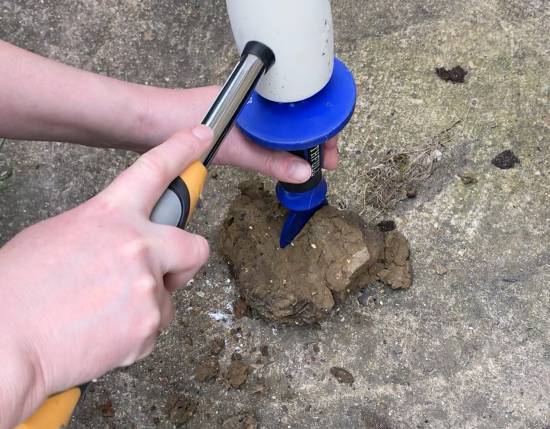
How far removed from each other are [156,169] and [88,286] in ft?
0.56

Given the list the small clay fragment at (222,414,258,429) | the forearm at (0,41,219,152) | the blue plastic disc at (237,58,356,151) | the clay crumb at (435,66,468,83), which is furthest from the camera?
the clay crumb at (435,66,468,83)

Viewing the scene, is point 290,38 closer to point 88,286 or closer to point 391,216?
point 88,286

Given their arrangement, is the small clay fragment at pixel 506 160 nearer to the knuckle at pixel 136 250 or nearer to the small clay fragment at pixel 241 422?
the small clay fragment at pixel 241 422

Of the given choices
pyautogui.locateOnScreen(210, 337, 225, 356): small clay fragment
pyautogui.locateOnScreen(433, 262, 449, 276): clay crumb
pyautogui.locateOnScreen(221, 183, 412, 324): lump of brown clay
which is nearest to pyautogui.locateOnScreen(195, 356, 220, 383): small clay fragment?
pyautogui.locateOnScreen(210, 337, 225, 356): small clay fragment

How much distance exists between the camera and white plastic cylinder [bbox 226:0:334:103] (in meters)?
0.80

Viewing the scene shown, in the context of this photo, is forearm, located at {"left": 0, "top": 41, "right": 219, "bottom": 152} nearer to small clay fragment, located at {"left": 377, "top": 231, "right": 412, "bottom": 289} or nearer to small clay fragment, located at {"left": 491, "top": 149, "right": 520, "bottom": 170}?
small clay fragment, located at {"left": 377, "top": 231, "right": 412, "bottom": 289}

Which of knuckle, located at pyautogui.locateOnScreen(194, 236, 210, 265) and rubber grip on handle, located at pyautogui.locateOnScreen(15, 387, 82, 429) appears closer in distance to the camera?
rubber grip on handle, located at pyautogui.locateOnScreen(15, 387, 82, 429)

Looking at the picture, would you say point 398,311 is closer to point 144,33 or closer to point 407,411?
point 407,411

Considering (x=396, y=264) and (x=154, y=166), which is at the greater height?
(x=154, y=166)

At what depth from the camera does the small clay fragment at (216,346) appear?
1.26 m

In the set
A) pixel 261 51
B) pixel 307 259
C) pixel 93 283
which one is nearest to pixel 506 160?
pixel 307 259

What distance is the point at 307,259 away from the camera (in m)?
1.24

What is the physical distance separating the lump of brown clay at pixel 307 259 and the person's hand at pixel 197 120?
0.18 m

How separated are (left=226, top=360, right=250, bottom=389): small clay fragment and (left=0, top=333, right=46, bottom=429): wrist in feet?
1.95
